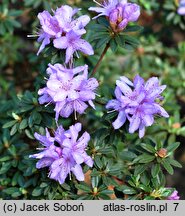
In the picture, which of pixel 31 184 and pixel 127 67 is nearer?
pixel 31 184

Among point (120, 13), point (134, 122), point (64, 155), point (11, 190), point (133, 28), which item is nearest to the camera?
point (64, 155)

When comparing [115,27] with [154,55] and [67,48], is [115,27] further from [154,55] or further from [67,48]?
[154,55]

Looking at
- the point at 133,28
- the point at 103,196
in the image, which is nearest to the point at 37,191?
the point at 103,196

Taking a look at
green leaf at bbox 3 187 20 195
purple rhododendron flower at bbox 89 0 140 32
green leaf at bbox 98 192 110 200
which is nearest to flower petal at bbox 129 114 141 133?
green leaf at bbox 98 192 110 200

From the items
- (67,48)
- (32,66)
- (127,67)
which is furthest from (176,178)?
(67,48)

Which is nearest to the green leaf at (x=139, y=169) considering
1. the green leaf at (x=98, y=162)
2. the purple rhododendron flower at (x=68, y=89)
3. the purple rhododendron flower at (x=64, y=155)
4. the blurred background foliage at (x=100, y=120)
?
the blurred background foliage at (x=100, y=120)

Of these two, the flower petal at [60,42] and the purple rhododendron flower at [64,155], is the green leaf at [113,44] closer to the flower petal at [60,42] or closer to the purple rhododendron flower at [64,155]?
the flower petal at [60,42]

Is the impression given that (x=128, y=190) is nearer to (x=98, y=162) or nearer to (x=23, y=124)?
(x=98, y=162)
